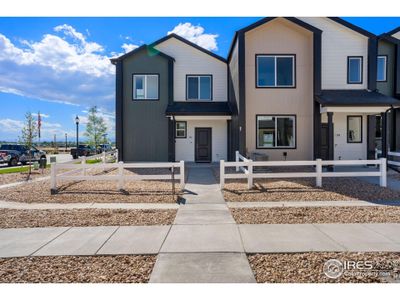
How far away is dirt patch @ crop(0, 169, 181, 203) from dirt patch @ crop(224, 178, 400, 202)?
2223mm

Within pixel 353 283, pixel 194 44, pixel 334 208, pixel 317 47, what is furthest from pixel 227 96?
pixel 353 283

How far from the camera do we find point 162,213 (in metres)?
7.11

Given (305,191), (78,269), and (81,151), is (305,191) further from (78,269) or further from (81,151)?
(81,151)

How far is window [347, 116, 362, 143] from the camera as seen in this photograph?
1608 centimetres

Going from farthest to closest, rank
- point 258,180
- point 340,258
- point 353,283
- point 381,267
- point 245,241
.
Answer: point 258,180 → point 245,241 → point 340,258 → point 381,267 → point 353,283

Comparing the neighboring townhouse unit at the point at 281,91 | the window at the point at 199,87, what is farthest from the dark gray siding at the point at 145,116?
the neighboring townhouse unit at the point at 281,91

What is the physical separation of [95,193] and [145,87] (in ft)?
32.0

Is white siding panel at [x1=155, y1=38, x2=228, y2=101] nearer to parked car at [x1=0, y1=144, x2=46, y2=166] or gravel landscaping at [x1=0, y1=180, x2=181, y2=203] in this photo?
gravel landscaping at [x1=0, y1=180, x2=181, y2=203]

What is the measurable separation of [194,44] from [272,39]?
18.2 feet

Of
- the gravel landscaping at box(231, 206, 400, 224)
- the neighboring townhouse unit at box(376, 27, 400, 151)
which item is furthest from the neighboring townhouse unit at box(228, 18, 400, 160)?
the gravel landscaping at box(231, 206, 400, 224)

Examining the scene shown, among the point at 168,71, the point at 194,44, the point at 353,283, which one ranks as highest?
the point at 194,44

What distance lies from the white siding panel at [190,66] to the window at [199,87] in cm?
26

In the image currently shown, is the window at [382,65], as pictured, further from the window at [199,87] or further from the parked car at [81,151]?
the parked car at [81,151]

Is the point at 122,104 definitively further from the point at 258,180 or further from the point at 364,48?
the point at 364,48
